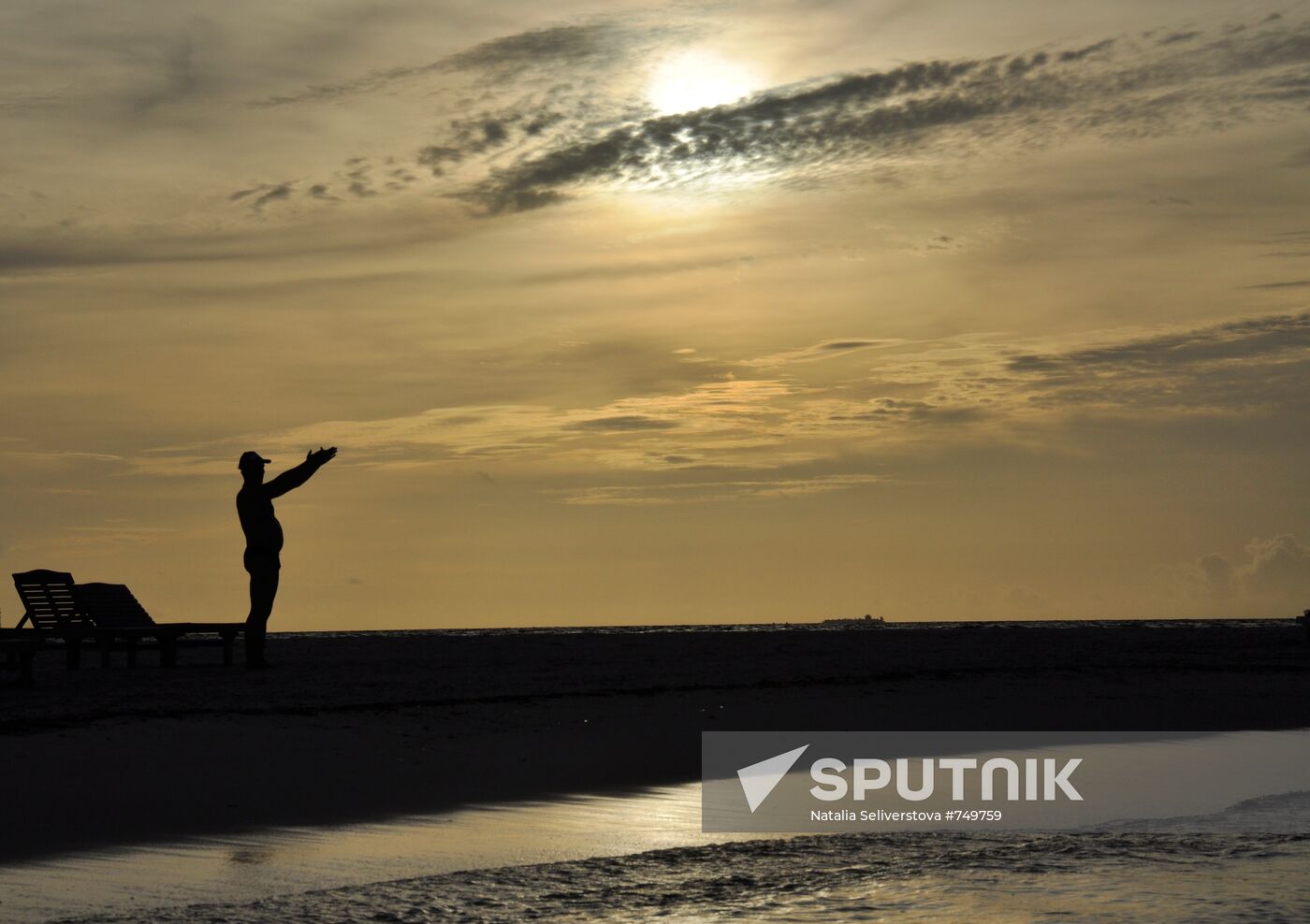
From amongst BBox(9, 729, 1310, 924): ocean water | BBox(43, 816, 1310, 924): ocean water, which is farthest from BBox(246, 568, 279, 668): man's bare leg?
BBox(43, 816, 1310, 924): ocean water

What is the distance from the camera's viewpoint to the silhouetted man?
24.3m

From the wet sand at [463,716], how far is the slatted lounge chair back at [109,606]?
114 cm

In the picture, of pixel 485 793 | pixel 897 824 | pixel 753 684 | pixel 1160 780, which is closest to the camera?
pixel 897 824

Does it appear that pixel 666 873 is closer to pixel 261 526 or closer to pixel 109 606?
pixel 261 526

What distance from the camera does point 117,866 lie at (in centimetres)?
877

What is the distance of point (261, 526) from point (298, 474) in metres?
1.07

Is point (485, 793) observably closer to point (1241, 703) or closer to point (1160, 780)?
point (1160, 780)

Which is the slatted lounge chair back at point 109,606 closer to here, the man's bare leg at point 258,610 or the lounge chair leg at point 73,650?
the lounge chair leg at point 73,650

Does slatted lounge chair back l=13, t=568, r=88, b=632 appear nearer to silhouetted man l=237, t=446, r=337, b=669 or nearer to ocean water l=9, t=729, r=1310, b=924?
silhouetted man l=237, t=446, r=337, b=669

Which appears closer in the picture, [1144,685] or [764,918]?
[764,918]

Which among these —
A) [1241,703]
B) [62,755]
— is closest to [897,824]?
[62,755]

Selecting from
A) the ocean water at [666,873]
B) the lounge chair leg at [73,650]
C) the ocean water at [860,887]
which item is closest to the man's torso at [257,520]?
the lounge chair leg at [73,650]

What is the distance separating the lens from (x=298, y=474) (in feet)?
80.4

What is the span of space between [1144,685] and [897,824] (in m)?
13.6
